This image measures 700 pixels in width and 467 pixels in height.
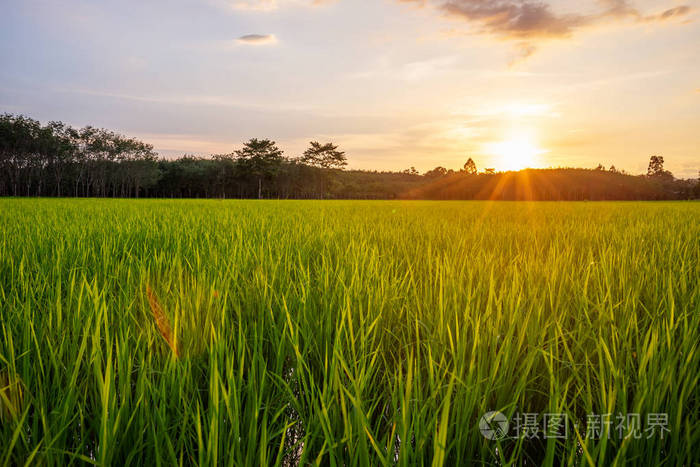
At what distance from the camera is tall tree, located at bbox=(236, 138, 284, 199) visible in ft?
208

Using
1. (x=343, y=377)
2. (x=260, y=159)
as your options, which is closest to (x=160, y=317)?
(x=343, y=377)

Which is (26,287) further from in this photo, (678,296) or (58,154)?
(58,154)

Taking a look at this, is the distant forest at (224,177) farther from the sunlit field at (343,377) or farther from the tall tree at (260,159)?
the sunlit field at (343,377)

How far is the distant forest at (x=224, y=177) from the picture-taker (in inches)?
2222

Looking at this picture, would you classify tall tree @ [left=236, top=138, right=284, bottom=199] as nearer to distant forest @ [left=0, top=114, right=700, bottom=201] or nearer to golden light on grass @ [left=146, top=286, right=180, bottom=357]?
distant forest @ [left=0, top=114, right=700, bottom=201]

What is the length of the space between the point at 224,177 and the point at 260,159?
8397 millimetres

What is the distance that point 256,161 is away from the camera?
63.5 m

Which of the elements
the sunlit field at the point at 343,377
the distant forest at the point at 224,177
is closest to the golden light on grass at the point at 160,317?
the sunlit field at the point at 343,377

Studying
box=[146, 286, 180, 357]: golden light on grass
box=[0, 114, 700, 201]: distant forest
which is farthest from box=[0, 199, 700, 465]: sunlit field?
box=[0, 114, 700, 201]: distant forest

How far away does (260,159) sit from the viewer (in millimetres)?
63500

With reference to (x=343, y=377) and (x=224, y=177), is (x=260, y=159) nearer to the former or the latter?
(x=224, y=177)

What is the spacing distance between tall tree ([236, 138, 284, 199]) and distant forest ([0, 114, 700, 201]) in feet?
0.51

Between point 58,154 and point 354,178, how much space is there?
5939 cm

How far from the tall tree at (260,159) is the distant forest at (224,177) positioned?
6.2 inches
